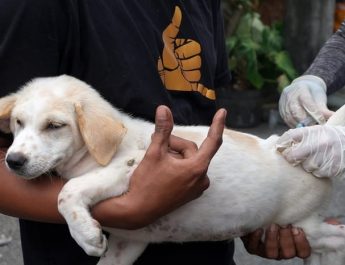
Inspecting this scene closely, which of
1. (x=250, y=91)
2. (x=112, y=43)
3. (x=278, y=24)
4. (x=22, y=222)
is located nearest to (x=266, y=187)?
(x=112, y=43)

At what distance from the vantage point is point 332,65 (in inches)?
95.6

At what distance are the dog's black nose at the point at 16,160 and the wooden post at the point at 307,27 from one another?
513cm

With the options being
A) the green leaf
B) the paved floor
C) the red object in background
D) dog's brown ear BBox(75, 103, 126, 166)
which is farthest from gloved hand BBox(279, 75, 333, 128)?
the red object in background

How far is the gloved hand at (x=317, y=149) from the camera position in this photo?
179 cm

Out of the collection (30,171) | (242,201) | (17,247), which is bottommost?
(17,247)

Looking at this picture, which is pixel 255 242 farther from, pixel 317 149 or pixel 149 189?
pixel 149 189

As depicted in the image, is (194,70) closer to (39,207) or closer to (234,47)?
(39,207)

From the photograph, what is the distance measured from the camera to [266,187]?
5.82ft

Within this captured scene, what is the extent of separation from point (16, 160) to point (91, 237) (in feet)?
0.85

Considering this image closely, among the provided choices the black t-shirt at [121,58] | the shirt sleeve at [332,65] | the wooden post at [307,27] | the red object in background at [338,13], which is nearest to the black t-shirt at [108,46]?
the black t-shirt at [121,58]

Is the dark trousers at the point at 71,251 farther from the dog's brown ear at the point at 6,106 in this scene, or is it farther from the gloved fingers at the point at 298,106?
the gloved fingers at the point at 298,106

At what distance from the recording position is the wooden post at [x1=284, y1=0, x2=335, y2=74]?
20.3 feet

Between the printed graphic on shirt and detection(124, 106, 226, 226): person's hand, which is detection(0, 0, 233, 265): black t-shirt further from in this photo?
detection(124, 106, 226, 226): person's hand

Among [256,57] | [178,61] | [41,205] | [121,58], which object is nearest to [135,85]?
[121,58]
